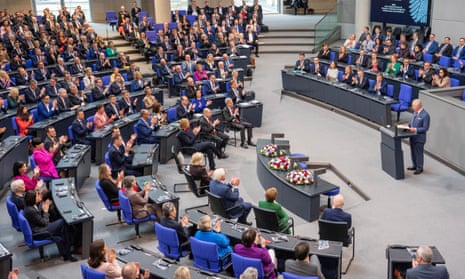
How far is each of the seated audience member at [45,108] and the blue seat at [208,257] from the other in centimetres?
793

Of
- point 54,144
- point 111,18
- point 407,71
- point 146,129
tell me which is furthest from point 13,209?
point 111,18

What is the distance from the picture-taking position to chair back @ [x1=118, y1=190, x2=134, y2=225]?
381 inches

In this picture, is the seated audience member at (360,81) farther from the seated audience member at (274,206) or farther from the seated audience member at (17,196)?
the seated audience member at (17,196)

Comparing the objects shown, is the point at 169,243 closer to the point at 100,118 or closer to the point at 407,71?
the point at 100,118

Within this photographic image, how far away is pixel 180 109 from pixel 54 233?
6.64m

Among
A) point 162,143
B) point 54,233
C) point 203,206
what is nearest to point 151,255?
point 54,233

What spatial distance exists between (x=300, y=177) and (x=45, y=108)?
727 centimetres

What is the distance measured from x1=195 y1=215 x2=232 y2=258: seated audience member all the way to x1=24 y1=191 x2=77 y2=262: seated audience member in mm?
2420

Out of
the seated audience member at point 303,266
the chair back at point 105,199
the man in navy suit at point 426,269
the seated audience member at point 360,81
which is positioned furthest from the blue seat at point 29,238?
the seated audience member at point 360,81

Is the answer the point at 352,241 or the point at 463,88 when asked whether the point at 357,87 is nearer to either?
the point at 463,88

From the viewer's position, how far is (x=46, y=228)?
29.7 ft

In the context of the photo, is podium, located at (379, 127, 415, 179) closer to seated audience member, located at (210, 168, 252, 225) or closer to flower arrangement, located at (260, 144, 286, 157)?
flower arrangement, located at (260, 144, 286, 157)

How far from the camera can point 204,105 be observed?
636 inches

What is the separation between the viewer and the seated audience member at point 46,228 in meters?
8.98
